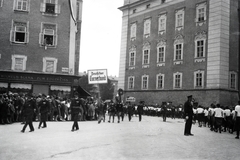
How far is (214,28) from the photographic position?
31.4 meters

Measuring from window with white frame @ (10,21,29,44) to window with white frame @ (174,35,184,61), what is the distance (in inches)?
725

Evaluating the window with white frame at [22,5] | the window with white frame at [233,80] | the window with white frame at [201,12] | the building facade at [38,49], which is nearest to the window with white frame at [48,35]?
the building facade at [38,49]

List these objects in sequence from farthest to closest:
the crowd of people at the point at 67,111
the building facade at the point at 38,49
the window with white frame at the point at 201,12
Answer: the window with white frame at the point at 201,12, the building facade at the point at 38,49, the crowd of people at the point at 67,111

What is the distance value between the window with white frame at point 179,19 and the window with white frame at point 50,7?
16.1 m

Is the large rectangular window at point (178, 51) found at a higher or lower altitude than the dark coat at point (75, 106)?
higher

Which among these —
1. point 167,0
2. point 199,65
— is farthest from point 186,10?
point 199,65

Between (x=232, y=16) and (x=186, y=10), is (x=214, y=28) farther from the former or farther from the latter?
(x=186, y=10)

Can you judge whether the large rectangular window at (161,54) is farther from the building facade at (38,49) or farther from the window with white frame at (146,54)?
the building facade at (38,49)

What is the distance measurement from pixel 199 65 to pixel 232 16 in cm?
651

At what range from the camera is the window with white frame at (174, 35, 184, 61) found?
3538cm

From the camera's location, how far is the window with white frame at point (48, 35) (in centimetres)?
2797

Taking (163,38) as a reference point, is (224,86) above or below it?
below

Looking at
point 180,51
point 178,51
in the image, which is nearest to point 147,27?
point 178,51

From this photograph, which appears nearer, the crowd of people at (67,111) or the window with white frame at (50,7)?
the crowd of people at (67,111)
